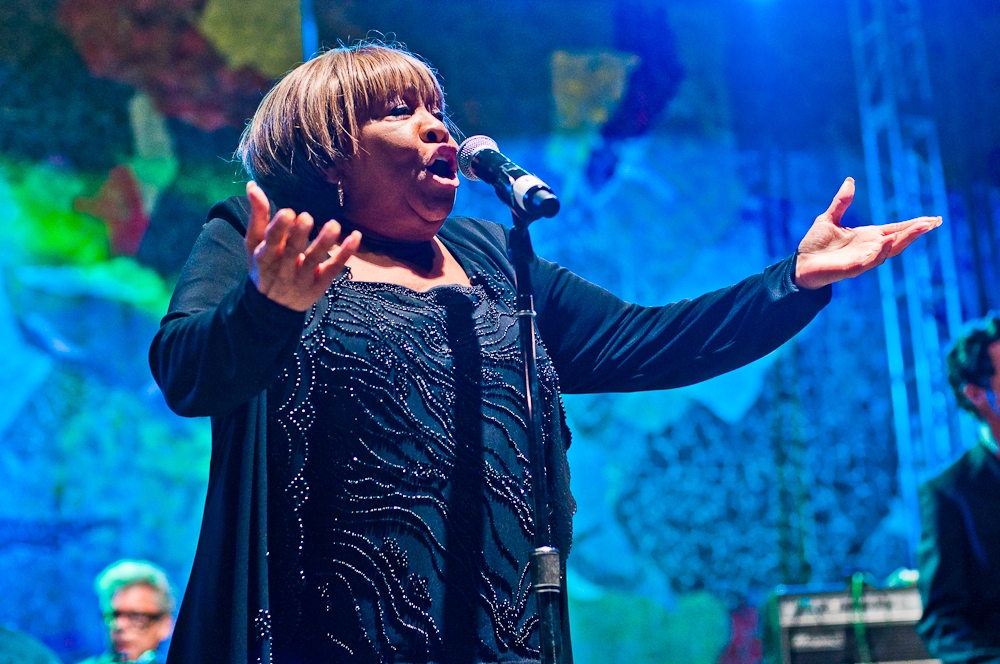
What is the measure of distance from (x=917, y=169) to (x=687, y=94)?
51.0 inches

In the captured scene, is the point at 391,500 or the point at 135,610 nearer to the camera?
the point at 391,500

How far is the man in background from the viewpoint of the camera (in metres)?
2.79

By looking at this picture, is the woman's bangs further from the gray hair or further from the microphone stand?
the gray hair

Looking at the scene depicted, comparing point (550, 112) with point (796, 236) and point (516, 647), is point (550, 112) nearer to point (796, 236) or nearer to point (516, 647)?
point (796, 236)

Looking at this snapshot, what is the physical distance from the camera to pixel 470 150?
4.79ft

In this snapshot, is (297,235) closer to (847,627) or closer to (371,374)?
(371,374)

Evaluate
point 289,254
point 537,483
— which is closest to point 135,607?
point 537,483

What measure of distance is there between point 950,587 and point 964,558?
98mm

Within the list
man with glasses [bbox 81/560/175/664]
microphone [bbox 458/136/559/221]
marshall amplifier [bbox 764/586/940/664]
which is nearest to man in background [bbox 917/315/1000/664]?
marshall amplifier [bbox 764/586/940/664]

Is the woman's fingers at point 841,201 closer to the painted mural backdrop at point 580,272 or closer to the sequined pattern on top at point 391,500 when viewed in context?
the sequined pattern on top at point 391,500

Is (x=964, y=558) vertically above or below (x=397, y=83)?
below

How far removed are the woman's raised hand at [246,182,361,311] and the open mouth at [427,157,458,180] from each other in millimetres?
440

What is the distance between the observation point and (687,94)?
554cm

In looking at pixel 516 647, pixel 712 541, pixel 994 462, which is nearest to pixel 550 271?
A: pixel 516 647
